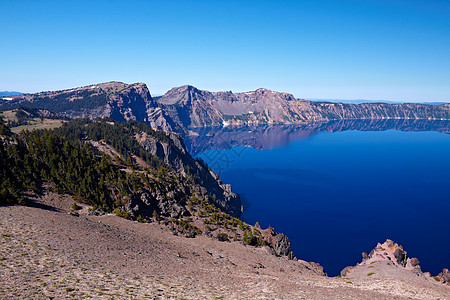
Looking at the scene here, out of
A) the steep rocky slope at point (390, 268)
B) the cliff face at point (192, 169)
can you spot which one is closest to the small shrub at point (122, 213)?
the steep rocky slope at point (390, 268)

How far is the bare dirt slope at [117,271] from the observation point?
26969mm

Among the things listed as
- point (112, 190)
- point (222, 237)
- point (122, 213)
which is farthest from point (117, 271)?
point (112, 190)

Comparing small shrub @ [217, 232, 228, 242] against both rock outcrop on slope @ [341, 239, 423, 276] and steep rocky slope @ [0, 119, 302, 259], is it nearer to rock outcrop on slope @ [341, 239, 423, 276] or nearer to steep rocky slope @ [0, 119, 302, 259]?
steep rocky slope @ [0, 119, 302, 259]

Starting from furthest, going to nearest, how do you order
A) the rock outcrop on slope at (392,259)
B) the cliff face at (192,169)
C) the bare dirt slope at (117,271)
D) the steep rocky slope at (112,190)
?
the cliff face at (192,169) → the rock outcrop on slope at (392,259) → the steep rocky slope at (112,190) → the bare dirt slope at (117,271)

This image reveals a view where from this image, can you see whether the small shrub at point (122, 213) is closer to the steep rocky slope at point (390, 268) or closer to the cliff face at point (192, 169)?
the steep rocky slope at point (390, 268)

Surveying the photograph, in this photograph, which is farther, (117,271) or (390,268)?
(390,268)

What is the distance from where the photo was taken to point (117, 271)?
110 feet

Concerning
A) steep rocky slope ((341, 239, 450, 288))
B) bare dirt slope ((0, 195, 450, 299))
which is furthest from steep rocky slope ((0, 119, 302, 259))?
steep rocky slope ((341, 239, 450, 288))

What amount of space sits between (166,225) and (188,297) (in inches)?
1986

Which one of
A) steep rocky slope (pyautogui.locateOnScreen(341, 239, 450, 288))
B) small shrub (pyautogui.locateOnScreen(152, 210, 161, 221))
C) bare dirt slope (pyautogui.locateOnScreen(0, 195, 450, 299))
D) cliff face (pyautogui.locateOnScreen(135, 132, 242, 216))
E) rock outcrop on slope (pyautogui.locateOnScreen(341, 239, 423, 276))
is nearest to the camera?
bare dirt slope (pyautogui.locateOnScreen(0, 195, 450, 299))

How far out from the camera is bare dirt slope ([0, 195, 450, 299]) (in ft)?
88.5

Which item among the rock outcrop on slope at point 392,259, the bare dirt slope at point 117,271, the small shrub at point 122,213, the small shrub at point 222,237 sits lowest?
the rock outcrop on slope at point 392,259

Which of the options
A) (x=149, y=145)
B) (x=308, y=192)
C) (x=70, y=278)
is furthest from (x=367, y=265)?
(x=149, y=145)

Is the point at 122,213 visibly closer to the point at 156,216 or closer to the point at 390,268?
the point at 156,216
